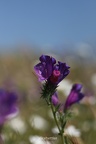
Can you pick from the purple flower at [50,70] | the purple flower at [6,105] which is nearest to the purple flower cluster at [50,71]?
the purple flower at [50,70]

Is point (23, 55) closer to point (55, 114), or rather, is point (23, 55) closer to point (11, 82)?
point (11, 82)

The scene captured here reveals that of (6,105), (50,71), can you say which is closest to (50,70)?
(50,71)

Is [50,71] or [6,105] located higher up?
[6,105]

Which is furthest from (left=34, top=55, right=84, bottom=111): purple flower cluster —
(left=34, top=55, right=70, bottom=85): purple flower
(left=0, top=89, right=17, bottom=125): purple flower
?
(left=0, top=89, right=17, bottom=125): purple flower

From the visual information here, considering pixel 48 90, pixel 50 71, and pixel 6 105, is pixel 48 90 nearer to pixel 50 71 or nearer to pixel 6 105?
pixel 50 71

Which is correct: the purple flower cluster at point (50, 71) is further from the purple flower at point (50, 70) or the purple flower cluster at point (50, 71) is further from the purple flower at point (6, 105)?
the purple flower at point (6, 105)

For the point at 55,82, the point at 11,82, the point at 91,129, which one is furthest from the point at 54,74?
the point at 11,82
